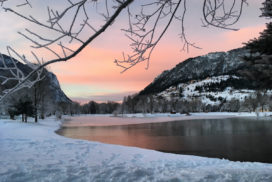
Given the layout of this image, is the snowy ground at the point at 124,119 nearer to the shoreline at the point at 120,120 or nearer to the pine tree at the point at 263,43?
the shoreline at the point at 120,120

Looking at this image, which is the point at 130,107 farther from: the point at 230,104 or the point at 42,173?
→ the point at 42,173

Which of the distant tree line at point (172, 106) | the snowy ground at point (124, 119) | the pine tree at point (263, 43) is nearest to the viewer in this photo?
the pine tree at point (263, 43)

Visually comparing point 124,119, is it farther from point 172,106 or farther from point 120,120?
point 172,106

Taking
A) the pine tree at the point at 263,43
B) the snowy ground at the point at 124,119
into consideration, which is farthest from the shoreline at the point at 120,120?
the pine tree at the point at 263,43

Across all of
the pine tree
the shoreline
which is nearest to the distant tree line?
the shoreline

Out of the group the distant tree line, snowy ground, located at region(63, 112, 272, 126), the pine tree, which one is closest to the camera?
the pine tree

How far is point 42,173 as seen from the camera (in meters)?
6.39

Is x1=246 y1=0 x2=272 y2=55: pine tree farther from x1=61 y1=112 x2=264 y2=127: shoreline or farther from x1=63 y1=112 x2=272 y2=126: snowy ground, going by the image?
x1=63 y1=112 x2=272 y2=126: snowy ground

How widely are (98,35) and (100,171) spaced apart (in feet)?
16.6

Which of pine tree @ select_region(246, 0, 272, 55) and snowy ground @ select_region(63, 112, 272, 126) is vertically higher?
pine tree @ select_region(246, 0, 272, 55)

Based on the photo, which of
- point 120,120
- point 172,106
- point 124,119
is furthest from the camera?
point 172,106

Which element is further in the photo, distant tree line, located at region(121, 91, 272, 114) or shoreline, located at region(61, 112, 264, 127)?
distant tree line, located at region(121, 91, 272, 114)

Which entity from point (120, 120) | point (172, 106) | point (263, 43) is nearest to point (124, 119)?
point (120, 120)

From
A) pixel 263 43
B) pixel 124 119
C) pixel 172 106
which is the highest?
pixel 263 43
